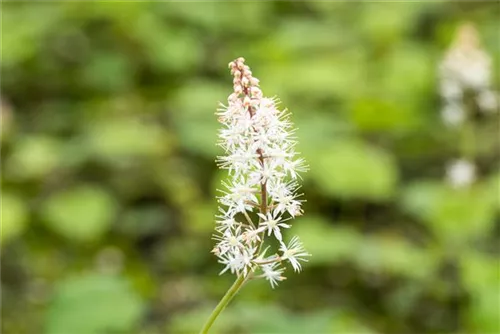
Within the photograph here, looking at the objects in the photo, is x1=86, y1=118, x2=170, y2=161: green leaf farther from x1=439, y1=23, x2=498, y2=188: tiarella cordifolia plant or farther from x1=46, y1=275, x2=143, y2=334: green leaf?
x1=439, y1=23, x2=498, y2=188: tiarella cordifolia plant

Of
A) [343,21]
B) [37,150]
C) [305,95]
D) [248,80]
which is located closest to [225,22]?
[343,21]

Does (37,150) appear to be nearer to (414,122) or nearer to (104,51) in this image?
(104,51)

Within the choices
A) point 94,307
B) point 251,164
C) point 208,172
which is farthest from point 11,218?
point 251,164

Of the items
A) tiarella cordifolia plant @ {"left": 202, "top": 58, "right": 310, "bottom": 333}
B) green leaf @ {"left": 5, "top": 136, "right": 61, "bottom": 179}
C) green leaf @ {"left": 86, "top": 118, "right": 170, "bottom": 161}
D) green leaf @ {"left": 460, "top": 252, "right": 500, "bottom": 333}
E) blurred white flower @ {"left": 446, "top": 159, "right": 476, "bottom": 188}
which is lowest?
tiarella cordifolia plant @ {"left": 202, "top": 58, "right": 310, "bottom": 333}

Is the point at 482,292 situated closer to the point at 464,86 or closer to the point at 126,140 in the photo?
the point at 464,86

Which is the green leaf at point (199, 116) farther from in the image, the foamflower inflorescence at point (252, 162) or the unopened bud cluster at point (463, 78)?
the foamflower inflorescence at point (252, 162)

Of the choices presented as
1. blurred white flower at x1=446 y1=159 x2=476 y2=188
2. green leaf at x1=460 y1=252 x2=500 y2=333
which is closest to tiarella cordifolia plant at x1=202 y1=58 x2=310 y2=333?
green leaf at x1=460 y1=252 x2=500 y2=333
